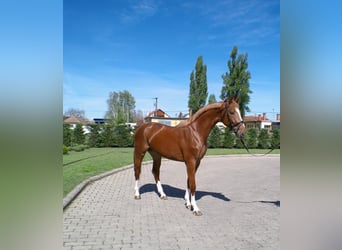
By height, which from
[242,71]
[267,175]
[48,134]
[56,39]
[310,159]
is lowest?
[267,175]

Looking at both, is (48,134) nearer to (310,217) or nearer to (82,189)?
(310,217)

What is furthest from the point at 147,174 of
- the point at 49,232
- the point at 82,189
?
the point at 49,232

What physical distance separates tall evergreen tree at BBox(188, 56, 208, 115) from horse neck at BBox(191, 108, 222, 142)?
27.1m

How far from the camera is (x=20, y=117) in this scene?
1.15 meters

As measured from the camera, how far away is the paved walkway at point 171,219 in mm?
3592

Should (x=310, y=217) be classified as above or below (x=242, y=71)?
below

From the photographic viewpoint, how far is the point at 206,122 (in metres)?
5.06

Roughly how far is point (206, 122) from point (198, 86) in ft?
96.6

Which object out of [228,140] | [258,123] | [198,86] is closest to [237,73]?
[198,86]

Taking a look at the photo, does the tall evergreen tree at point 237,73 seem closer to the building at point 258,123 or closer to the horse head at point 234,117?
the building at point 258,123

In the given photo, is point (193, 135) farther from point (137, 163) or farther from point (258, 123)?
point (258, 123)

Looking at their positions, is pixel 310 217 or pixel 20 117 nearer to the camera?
pixel 20 117

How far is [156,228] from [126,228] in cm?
51

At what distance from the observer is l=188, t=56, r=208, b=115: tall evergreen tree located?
3275 cm
